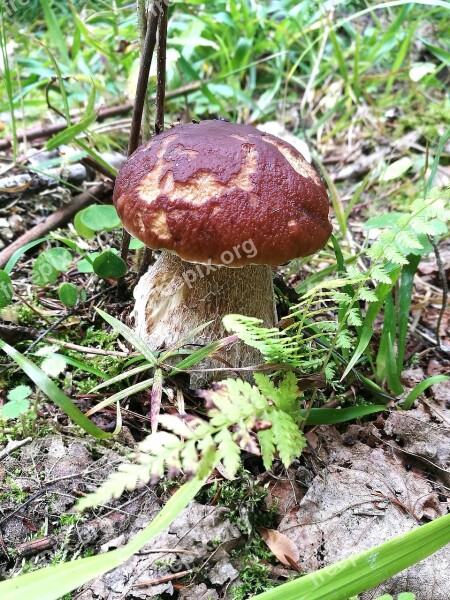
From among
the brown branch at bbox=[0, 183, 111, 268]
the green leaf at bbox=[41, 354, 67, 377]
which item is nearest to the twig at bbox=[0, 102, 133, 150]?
the brown branch at bbox=[0, 183, 111, 268]

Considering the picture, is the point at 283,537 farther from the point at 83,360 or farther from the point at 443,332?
the point at 443,332

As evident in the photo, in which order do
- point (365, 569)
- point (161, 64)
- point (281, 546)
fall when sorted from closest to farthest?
point (365, 569), point (281, 546), point (161, 64)

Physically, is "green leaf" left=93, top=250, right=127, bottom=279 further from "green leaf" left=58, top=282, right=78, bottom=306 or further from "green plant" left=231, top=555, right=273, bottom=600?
"green plant" left=231, top=555, right=273, bottom=600

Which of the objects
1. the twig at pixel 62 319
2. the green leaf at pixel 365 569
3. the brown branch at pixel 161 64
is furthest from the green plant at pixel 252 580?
the brown branch at pixel 161 64

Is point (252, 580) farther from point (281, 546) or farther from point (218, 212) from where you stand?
point (218, 212)

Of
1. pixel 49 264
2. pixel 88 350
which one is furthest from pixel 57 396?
pixel 49 264

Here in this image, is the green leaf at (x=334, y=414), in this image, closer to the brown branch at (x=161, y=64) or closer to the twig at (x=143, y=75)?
the twig at (x=143, y=75)
